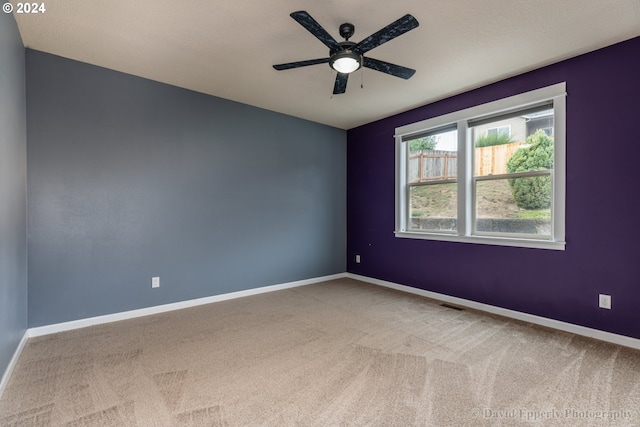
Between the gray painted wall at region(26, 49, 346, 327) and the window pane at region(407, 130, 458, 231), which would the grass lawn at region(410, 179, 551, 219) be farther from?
the gray painted wall at region(26, 49, 346, 327)

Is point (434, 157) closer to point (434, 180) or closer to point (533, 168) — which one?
point (434, 180)

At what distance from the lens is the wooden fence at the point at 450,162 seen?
350 cm

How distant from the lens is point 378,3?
217cm

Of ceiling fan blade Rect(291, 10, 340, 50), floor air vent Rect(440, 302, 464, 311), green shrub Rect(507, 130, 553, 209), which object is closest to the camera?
ceiling fan blade Rect(291, 10, 340, 50)

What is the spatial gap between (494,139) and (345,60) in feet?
7.48

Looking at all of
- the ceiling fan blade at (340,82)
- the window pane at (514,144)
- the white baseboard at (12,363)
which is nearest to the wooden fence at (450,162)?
the window pane at (514,144)

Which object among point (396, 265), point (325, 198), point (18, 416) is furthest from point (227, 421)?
point (325, 198)

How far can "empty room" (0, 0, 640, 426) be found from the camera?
2.00m

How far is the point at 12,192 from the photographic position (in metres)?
2.27

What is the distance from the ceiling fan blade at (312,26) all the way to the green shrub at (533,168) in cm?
240

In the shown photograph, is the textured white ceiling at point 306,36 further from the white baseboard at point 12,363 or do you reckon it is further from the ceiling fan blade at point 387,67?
the white baseboard at point 12,363

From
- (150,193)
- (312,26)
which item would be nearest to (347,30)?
(312,26)

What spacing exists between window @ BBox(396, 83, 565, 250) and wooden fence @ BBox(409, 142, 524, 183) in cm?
1

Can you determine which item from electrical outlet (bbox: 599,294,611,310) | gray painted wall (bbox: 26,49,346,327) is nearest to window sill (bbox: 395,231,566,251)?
electrical outlet (bbox: 599,294,611,310)
